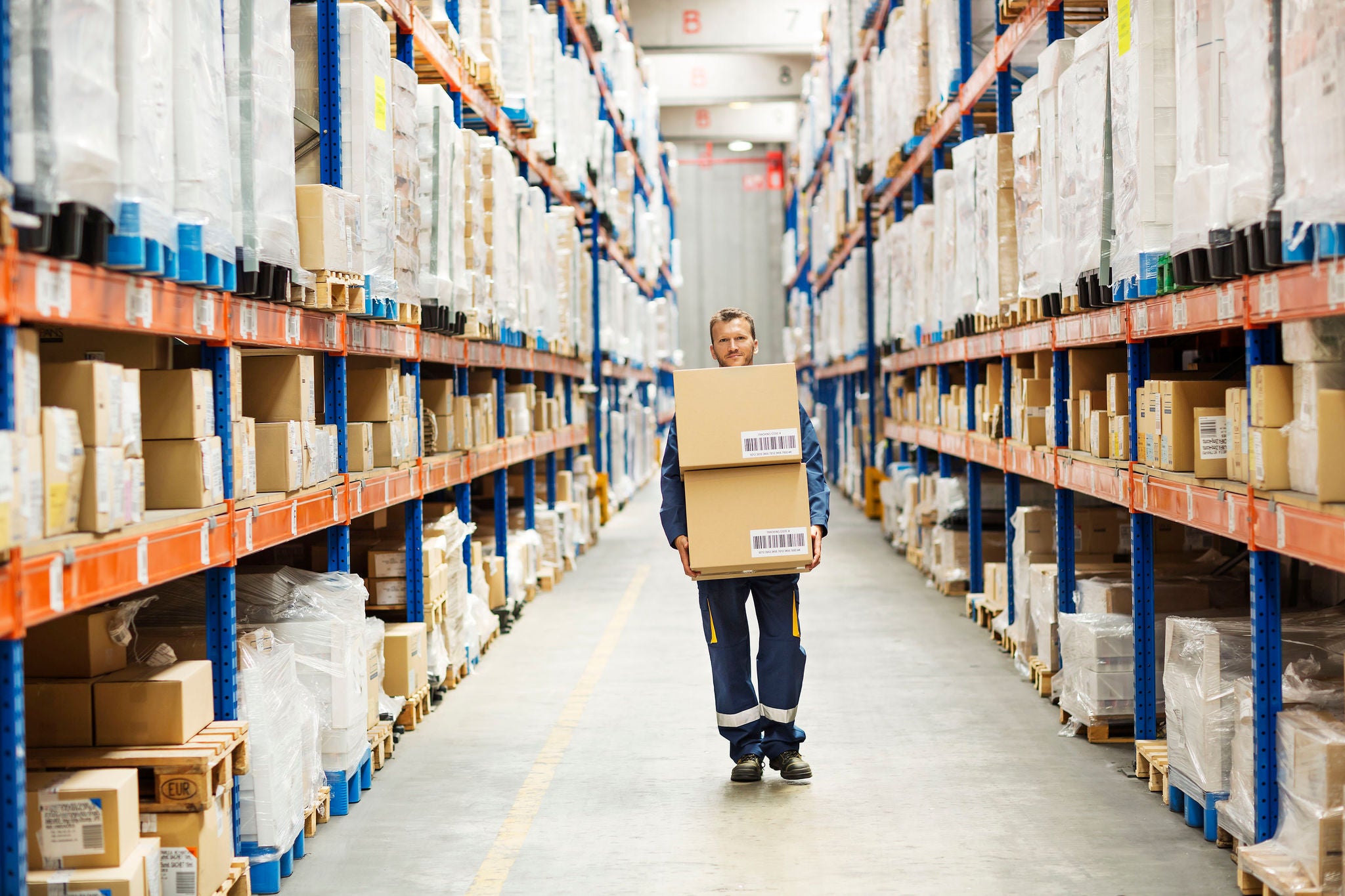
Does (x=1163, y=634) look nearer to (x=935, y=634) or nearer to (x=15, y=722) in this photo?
(x=935, y=634)

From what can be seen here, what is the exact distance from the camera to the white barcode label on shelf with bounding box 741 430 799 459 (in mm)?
4609

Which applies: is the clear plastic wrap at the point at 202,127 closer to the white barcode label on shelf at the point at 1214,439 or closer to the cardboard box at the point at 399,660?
the cardboard box at the point at 399,660

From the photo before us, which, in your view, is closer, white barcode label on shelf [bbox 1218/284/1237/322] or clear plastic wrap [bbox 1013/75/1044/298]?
white barcode label on shelf [bbox 1218/284/1237/322]

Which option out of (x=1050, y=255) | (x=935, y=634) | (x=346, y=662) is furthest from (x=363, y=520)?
(x=1050, y=255)

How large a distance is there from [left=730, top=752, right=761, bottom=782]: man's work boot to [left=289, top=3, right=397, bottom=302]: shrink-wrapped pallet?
8.05 ft

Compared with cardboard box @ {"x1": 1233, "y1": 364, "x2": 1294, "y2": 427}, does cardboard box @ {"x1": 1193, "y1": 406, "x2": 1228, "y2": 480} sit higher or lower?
lower

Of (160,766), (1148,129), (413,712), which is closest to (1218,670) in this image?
(1148,129)

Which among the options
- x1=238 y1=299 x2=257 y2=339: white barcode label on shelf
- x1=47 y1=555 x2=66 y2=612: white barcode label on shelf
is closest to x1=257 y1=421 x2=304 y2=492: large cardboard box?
x1=238 y1=299 x2=257 y2=339: white barcode label on shelf

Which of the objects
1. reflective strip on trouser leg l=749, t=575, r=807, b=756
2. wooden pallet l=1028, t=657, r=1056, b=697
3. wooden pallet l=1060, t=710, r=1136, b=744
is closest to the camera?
reflective strip on trouser leg l=749, t=575, r=807, b=756

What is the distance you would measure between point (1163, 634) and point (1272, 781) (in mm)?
1677

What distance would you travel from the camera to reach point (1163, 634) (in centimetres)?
538

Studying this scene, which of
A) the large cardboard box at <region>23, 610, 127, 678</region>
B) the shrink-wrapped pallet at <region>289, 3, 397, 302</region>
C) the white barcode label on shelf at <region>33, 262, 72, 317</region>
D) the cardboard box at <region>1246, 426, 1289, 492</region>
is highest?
the shrink-wrapped pallet at <region>289, 3, 397, 302</region>

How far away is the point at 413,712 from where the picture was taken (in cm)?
585

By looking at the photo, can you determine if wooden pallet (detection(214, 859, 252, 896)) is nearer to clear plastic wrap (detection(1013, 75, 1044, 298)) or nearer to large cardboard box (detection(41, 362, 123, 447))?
large cardboard box (detection(41, 362, 123, 447))
